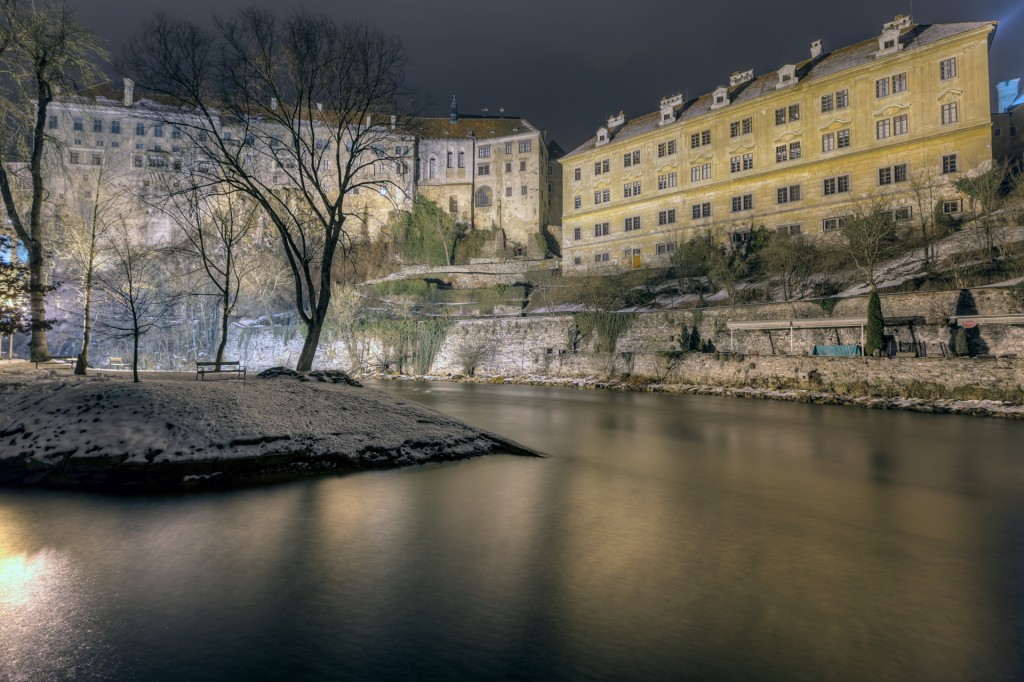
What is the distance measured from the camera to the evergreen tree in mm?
23281

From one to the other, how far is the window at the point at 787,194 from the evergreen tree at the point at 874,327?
1605 cm

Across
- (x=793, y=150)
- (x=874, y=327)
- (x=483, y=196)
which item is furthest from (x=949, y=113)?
(x=483, y=196)

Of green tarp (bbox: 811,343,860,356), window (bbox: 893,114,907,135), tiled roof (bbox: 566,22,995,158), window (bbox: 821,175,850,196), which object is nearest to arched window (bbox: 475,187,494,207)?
tiled roof (bbox: 566,22,995,158)

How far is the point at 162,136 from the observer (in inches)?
2351

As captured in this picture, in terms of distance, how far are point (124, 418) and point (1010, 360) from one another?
26688 mm

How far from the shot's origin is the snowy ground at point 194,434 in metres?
7.76

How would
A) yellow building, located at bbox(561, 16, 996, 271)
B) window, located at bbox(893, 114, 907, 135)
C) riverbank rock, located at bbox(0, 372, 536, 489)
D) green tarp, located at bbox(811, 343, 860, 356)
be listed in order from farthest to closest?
1. window, located at bbox(893, 114, 907, 135)
2. yellow building, located at bbox(561, 16, 996, 271)
3. green tarp, located at bbox(811, 343, 860, 356)
4. riverbank rock, located at bbox(0, 372, 536, 489)

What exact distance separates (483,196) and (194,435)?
58.4 m

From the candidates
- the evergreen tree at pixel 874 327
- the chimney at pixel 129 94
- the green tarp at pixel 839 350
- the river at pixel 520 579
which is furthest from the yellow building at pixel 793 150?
the chimney at pixel 129 94

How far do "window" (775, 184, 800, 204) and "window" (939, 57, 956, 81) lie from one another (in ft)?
30.3

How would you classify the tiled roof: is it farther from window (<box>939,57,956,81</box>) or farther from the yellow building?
window (<box>939,57,956,81</box>)

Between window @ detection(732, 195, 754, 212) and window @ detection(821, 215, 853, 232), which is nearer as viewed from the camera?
window @ detection(821, 215, 853, 232)

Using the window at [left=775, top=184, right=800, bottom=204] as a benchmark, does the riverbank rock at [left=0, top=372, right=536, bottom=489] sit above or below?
below

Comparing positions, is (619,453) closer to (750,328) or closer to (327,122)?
(327,122)
